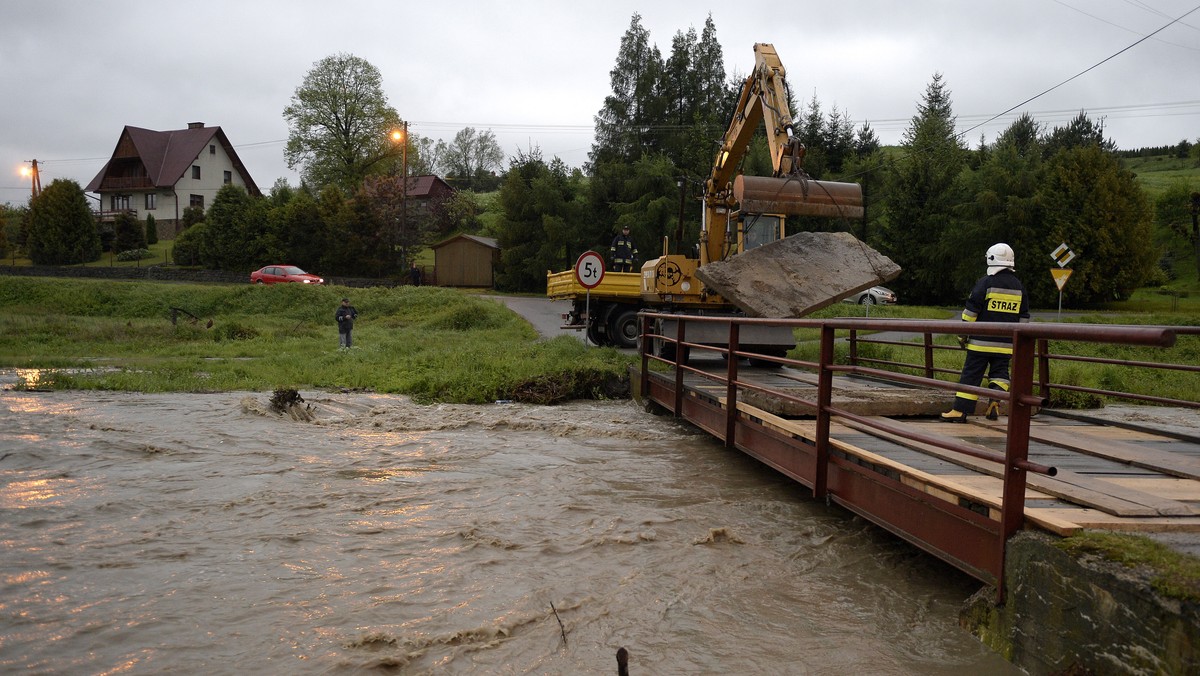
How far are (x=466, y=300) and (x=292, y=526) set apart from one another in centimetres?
2334

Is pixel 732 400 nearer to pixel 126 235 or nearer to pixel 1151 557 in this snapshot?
pixel 1151 557

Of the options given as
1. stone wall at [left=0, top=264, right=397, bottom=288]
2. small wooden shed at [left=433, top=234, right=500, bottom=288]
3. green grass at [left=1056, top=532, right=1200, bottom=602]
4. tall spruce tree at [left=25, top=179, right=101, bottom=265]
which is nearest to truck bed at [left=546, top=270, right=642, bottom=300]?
green grass at [left=1056, top=532, right=1200, bottom=602]

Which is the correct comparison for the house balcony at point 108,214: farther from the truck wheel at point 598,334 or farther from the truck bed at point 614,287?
the truck bed at point 614,287

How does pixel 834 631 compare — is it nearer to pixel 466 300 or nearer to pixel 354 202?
pixel 466 300

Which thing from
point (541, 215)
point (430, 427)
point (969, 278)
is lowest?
point (430, 427)

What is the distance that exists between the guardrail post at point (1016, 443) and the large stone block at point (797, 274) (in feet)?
20.7

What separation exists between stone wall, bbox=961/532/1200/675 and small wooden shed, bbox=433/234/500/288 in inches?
1737

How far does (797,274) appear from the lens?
1052cm

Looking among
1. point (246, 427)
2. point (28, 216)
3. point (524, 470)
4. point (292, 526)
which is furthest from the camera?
point (28, 216)

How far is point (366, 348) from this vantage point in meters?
19.1

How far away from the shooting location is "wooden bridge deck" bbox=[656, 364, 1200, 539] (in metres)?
3.78

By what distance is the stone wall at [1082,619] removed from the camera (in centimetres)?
286

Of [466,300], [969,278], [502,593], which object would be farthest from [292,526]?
[969,278]

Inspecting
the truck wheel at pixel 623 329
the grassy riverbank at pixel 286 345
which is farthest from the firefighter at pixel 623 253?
the grassy riverbank at pixel 286 345
